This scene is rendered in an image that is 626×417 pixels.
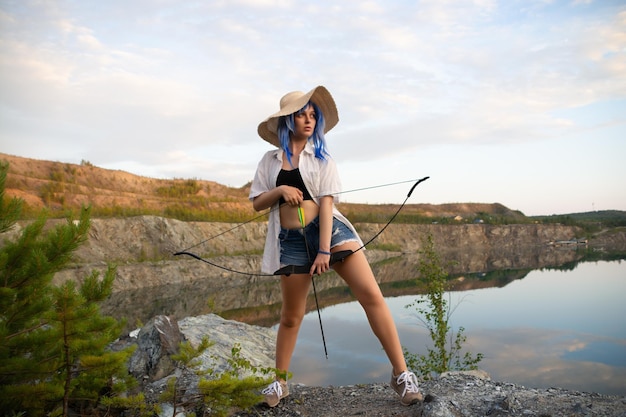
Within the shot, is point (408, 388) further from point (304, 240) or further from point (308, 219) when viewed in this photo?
point (308, 219)

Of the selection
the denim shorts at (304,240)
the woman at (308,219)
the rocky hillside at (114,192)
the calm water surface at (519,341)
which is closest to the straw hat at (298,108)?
the woman at (308,219)

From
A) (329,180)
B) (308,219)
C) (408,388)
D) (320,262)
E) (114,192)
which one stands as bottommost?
(408,388)

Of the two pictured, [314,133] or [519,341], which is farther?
[519,341]

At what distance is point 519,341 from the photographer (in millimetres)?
10305

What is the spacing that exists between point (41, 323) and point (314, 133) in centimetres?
210

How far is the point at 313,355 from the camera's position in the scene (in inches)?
340

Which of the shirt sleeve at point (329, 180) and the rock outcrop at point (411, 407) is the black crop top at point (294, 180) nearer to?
the shirt sleeve at point (329, 180)

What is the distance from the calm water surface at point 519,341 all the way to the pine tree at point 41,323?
13.8ft

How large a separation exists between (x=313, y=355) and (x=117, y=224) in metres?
17.1

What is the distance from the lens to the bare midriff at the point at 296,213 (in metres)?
3.43

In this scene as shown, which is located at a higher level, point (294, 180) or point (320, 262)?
point (294, 180)

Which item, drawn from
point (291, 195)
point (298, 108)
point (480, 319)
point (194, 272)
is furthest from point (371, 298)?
point (194, 272)

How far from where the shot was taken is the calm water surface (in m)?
7.70

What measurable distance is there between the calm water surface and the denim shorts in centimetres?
359
